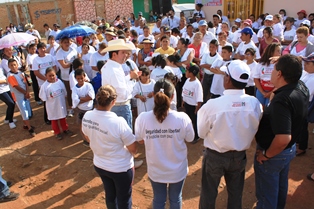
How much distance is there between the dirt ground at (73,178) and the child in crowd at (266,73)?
112 centimetres

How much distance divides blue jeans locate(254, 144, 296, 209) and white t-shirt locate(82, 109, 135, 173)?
4.75 ft

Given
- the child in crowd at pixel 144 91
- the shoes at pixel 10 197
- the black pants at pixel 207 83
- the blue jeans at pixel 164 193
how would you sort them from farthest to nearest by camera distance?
the black pants at pixel 207 83 < the child in crowd at pixel 144 91 < the shoes at pixel 10 197 < the blue jeans at pixel 164 193

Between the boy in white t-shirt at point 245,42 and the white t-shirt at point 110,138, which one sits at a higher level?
the boy in white t-shirt at point 245,42

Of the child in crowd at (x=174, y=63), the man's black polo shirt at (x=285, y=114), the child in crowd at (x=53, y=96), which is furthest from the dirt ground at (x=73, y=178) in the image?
the child in crowd at (x=174, y=63)

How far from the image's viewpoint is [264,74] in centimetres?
484

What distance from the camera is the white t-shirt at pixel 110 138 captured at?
2.84m

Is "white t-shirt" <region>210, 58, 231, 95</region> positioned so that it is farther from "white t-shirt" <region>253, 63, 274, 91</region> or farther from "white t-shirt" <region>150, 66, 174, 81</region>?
"white t-shirt" <region>150, 66, 174, 81</region>

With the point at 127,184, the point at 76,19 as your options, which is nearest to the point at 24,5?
the point at 76,19

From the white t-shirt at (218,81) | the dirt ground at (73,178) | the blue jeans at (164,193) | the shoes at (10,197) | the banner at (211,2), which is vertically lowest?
the dirt ground at (73,178)

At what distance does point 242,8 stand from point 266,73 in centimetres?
1056

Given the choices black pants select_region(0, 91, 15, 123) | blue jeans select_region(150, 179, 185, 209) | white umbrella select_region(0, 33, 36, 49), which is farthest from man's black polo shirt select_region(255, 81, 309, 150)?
white umbrella select_region(0, 33, 36, 49)

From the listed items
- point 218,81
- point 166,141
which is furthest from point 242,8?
point 166,141

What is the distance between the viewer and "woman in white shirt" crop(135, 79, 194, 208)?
108 inches

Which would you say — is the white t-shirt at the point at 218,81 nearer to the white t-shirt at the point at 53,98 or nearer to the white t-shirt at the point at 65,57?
the white t-shirt at the point at 53,98
